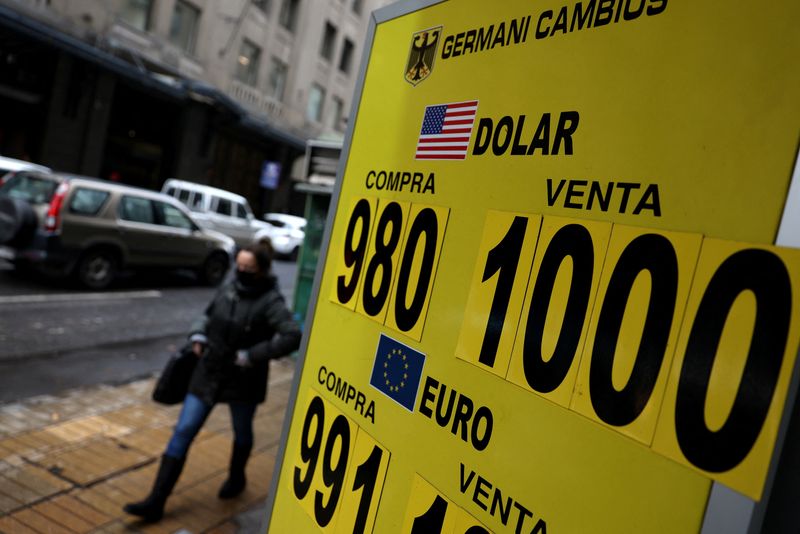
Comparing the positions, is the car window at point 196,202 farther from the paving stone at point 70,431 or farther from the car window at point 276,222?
the paving stone at point 70,431


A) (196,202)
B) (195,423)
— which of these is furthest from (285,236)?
(195,423)

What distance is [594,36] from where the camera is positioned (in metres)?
1.28

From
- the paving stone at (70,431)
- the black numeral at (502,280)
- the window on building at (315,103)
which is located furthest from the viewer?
the window on building at (315,103)

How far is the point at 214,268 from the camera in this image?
13.2m

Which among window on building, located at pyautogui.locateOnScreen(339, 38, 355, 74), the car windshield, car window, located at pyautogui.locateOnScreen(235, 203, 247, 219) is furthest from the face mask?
window on building, located at pyautogui.locateOnScreen(339, 38, 355, 74)

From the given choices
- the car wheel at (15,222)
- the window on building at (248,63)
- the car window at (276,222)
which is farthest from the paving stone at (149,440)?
the window on building at (248,63)

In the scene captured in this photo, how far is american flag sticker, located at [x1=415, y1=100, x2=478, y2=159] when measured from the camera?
5.16ft

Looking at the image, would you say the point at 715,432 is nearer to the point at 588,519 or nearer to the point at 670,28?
the point at 588,519

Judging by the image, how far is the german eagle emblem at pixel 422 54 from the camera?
174 centimetres

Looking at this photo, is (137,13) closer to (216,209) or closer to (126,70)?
(126,70)

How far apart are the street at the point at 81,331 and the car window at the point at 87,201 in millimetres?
1260

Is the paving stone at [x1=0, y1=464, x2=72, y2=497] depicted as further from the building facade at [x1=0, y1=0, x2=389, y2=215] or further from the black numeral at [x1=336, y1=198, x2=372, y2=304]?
the building facade at [x1=0, y1=0, x2=389, y2=215]

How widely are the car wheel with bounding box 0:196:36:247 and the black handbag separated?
658 centimetres

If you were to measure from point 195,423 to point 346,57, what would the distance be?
30810mm
